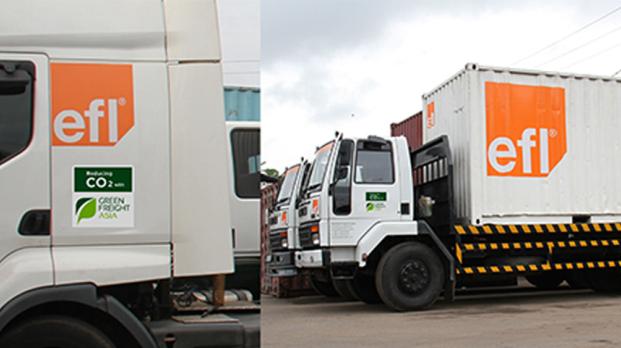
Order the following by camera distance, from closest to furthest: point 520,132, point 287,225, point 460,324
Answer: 1. point 460,324
2. point 520,132
3. point 287,225

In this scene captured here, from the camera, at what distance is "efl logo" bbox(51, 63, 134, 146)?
320 centimetres

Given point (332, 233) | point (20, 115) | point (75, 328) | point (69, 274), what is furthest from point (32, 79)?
point (332, 233)

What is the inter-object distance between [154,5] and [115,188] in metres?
0.88

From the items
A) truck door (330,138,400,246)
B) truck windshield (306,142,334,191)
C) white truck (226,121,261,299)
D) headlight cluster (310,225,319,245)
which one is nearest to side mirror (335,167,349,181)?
truck door (330,138,400,246)

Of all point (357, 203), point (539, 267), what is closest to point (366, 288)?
point (357, 203)

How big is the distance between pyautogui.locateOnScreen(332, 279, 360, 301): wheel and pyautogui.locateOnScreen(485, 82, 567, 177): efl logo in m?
2.68

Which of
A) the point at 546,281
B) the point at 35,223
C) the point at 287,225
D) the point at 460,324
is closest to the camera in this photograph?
the point at 35,223

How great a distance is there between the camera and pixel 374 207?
9320 mm

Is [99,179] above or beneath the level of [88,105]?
beneath

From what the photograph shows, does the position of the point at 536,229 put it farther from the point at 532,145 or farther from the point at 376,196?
the point at 376,196

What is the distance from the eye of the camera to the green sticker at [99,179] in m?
3.19

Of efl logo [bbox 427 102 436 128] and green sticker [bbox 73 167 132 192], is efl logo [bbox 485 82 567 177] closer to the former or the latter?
efl logo [bbox 427 102 436 128]

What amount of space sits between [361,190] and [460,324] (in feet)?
7.05

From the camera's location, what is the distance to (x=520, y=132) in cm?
984
